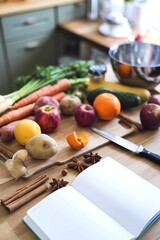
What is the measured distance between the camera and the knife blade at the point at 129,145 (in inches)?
32.1

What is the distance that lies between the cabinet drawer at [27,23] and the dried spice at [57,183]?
5.45 ft

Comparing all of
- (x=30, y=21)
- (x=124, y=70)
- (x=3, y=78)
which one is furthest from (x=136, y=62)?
(x=3, y=78)

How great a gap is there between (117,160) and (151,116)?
21 centimetres

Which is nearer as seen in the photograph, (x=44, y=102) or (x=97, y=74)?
(x=44, y=102)

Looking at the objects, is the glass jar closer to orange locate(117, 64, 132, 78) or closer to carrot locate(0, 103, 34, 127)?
orange locate(117, 64, 132, 78)

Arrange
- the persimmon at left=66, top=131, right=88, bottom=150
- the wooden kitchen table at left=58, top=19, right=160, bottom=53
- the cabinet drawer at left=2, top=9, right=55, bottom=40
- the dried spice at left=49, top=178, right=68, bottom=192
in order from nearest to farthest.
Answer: the dried spice at left=49, top=178, right=68, bottom=192 → the persimmon at left=66, top=131, right=88, bottom=150 → the wooden kitchen table at left=58, top=19, right=160, bottom=53 → the cabinet drawer at left=2, top=9, right=55, bottom=40

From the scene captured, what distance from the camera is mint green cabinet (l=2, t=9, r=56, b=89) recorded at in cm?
212

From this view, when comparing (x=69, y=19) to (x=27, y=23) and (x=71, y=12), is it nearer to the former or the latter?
(x=71, y=12)

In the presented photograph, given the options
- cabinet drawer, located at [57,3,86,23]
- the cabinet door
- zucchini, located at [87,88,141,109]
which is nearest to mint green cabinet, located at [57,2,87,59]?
cabinet drawer, located at [57,3,86,23]

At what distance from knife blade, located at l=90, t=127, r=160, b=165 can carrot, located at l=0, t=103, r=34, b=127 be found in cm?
25

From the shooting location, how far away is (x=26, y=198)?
2.26 ft

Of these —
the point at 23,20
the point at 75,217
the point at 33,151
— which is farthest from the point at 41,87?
the point at 23,20

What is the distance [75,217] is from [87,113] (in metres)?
0.42

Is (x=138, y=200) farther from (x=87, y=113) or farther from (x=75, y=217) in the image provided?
(x=87, y=113)
